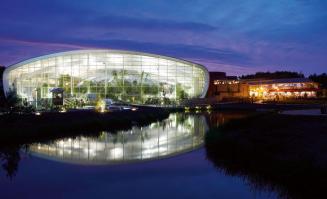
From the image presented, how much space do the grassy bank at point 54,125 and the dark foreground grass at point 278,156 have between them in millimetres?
9956

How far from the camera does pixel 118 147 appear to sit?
69.6ft

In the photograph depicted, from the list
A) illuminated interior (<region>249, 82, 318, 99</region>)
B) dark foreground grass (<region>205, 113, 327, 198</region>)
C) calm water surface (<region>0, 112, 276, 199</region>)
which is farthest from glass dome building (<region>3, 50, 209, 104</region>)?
illuminated interior (<region>249, 82, 318, 99</region>)

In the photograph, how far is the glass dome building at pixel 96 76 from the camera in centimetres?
5831

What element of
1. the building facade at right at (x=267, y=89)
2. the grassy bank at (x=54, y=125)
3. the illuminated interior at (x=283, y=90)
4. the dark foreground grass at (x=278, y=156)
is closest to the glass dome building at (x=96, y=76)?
the grassy bank at (x=54, y=125)

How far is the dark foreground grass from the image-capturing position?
1131 centimetres

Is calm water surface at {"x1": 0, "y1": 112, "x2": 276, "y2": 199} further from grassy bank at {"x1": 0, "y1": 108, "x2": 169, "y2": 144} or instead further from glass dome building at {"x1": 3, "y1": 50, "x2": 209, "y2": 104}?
glass dome building at {"x1": 3, "y1": 50, "x2": 209, "y2": 104}

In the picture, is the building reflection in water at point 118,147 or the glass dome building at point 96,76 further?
the glass dome building at point 96,76

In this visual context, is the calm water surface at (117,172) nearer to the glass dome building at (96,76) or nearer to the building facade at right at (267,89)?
the glass dome building at (96,76)

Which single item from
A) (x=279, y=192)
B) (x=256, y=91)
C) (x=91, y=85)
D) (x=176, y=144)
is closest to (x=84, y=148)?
(x=176, y=144)

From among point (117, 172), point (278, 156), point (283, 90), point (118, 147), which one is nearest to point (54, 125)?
point (118, 147)

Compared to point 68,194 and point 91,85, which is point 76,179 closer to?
point 68,194

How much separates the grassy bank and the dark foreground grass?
9.96 meters

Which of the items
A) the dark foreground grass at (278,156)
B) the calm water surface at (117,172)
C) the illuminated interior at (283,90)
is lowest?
the calm water surface at (117,172)

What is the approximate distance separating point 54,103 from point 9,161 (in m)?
26.6
